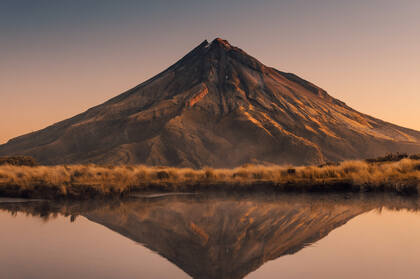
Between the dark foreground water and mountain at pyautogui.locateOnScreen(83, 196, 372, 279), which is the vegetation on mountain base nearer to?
the dark foreground water

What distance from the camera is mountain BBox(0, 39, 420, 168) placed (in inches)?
3369

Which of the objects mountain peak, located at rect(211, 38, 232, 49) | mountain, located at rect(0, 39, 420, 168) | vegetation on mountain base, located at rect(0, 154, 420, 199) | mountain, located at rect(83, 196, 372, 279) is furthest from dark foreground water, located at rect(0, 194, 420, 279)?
mountain peak, located at rect(211, 38, 232, 49)

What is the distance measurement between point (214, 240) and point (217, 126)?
90.0m

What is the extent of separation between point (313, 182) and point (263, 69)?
110 meters

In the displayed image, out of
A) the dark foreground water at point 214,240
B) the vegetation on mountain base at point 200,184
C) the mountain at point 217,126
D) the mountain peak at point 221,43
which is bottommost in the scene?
the dark foreground water at point 214,240

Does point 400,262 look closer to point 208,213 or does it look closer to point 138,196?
point 208,213

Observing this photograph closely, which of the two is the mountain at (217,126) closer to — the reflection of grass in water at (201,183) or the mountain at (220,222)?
the reflection of grass in water at (201,183)

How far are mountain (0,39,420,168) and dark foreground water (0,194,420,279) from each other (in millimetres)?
67426

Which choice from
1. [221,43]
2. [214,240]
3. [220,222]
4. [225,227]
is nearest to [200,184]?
[220,222]

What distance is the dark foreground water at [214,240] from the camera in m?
6.14

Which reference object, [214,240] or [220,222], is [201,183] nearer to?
[220,222]

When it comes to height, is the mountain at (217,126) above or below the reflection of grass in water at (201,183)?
above

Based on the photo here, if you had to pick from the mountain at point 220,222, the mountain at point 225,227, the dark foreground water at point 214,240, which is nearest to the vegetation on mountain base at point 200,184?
the mountain at point 220,222

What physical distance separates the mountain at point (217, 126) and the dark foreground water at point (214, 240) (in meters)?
67.4
